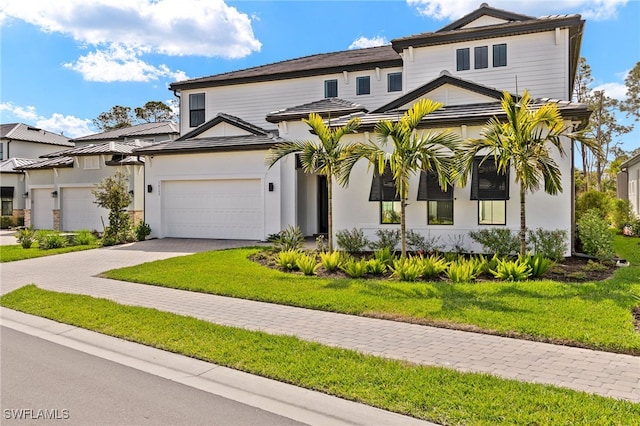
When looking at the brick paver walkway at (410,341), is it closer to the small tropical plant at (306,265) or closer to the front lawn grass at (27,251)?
the small tropical plant at (306,265)

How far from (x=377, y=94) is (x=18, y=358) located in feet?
55.1

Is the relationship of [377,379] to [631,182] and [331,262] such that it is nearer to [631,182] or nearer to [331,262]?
[331,262]

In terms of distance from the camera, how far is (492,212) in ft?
43.8

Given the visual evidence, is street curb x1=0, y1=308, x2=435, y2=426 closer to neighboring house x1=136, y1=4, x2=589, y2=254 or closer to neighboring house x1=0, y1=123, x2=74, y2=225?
neighboring house x1=136, y1=4, x2=589, y2=254

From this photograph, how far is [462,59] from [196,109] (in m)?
13.1

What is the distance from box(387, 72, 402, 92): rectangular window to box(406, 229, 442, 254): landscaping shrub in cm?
822

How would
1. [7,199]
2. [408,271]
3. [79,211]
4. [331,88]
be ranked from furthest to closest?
[7,199] < [79,211] < [331,88] < [408,271]

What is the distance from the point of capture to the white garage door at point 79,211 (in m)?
24.8

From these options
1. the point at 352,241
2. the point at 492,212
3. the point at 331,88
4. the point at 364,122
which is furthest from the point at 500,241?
the point at 331,88

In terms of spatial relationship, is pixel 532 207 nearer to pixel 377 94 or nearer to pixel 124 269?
pixel 377 94

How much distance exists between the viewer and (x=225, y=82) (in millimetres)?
21969

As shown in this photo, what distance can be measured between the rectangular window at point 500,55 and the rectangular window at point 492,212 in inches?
240

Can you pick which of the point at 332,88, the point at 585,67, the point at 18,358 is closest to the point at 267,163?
the point at 332,88

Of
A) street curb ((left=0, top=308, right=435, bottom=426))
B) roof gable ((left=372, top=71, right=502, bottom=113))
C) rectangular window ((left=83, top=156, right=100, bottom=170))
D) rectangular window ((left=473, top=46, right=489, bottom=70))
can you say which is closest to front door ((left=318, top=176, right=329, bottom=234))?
roof gable ((left=372, top=71, right=502, bottom=113))
